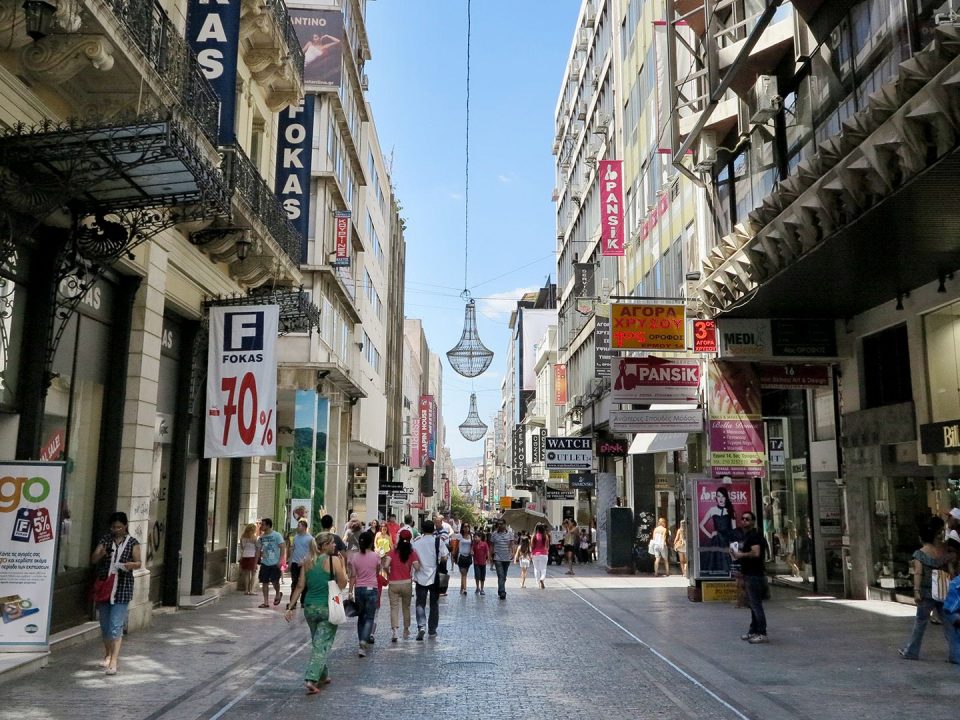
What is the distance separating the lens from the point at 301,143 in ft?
70.1

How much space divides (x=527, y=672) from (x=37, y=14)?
341 inches

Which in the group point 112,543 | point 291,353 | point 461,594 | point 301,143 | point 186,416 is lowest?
point 461,594

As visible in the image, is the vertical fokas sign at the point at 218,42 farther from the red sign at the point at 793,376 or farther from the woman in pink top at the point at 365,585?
the red sign at the point at 793,376

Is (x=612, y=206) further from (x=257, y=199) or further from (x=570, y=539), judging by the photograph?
(x=257, y=199)

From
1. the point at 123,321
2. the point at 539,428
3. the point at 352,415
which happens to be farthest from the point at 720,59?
the point at 539,428

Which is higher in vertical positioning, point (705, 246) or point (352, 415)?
point (705, 246)

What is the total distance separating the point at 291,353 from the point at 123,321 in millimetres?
15358

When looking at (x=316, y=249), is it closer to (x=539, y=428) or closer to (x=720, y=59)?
(x=720, y=59)

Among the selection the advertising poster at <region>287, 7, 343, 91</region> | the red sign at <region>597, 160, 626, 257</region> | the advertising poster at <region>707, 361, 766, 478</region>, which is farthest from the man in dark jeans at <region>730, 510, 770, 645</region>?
the advertising poster at <region>287, 7, 343, 91</region>

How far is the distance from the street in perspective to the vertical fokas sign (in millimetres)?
51

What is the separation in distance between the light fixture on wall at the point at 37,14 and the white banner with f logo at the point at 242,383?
7791 mm

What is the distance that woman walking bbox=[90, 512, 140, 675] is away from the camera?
9.53 metres

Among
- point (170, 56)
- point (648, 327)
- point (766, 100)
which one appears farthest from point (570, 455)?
point (170, 56)

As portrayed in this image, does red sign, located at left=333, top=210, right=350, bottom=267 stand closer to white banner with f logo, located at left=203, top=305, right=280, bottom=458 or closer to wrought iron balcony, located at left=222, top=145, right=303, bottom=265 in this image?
wrought iron balcony, located at left=222, top=145, right=303, bottom=265
